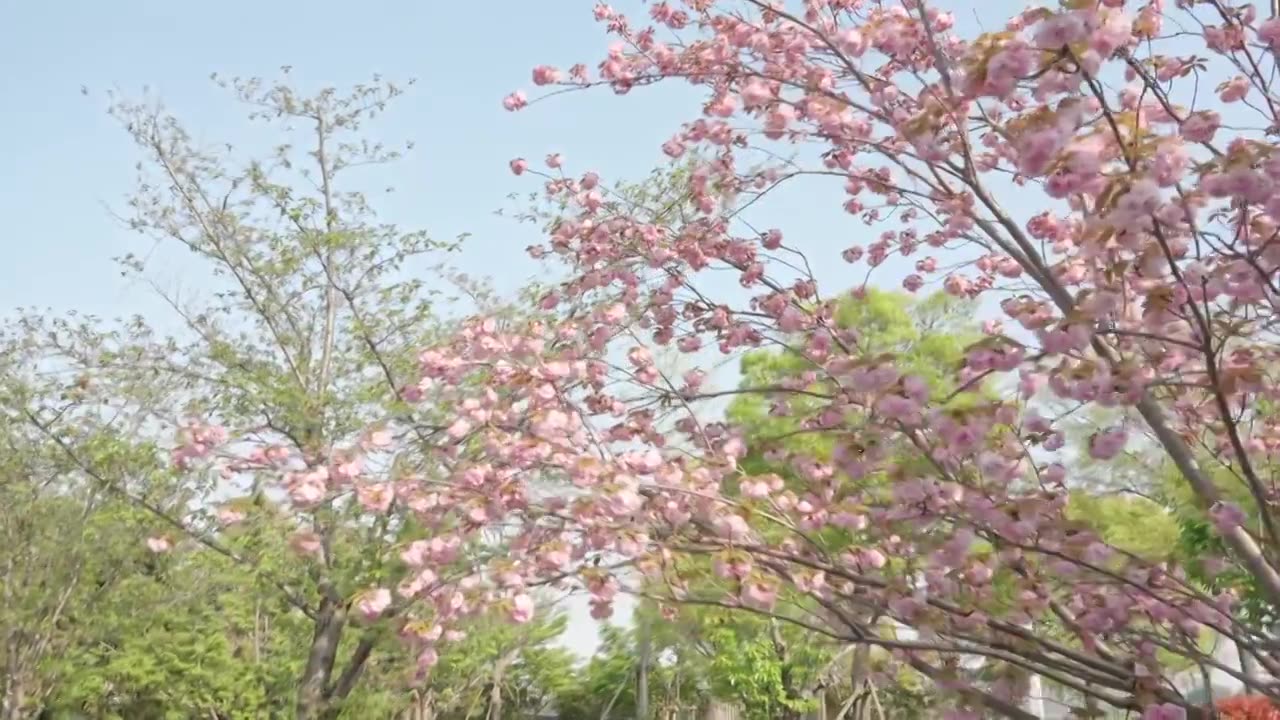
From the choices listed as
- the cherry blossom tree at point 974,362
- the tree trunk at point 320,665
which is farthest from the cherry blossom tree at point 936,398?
the tree trunk at point 320,665

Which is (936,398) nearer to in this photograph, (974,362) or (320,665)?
(974,362)

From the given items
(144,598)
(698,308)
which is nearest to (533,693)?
(144,598)

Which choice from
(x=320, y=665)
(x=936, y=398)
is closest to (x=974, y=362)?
(x=936, y=398)

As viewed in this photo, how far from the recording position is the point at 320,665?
25.6 ft

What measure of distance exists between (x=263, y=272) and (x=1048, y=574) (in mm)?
6658

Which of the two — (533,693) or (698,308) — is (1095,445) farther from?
(533,693)

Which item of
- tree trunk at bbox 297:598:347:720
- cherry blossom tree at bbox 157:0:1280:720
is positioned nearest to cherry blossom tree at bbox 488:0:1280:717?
cherry blossom tree at bbox 157:0:1280:720

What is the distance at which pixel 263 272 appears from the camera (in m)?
8.52

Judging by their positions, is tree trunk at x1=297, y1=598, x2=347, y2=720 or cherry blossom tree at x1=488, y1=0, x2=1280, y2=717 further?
tree trunk at x1=297, y1=598, x2=347, y2=720

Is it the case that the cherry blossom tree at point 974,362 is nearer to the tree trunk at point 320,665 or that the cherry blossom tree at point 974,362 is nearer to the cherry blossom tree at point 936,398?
the cherry blossom tree at point 936,398

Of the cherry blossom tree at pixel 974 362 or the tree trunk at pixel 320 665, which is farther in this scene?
the tree trunk at pixel 320 665

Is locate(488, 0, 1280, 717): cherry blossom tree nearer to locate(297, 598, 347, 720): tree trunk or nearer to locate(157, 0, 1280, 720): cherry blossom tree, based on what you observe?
locate(157, 0, 1280, 720): cherry blossom tree

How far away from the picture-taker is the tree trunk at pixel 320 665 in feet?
25.4

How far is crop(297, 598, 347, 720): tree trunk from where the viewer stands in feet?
25.4
